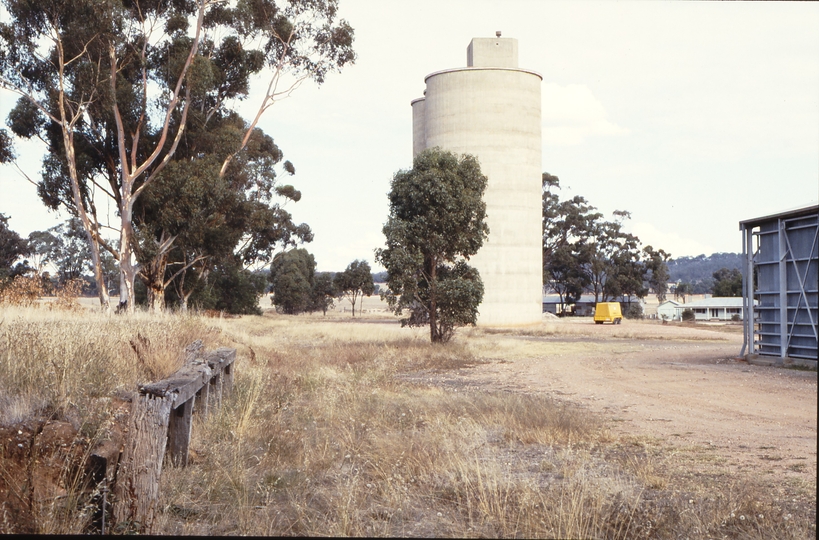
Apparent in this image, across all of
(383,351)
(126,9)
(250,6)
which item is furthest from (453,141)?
(383,351)

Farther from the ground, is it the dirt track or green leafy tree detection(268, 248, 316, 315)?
green leafy tree detection(268, 248, 316, 315)

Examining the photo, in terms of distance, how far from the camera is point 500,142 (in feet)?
173

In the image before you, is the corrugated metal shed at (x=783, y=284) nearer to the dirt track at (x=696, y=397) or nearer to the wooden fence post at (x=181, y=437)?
the dirt track at (x=696, y=397)

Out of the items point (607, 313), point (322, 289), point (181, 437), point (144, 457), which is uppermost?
point (322, 289)

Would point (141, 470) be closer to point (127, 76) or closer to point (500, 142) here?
point (127, 76)

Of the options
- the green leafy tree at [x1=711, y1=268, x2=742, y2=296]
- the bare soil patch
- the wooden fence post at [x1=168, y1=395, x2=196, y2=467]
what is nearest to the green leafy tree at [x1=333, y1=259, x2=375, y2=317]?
the green leafy tree at [x1=711, y1=268, x2=742, y2=296]

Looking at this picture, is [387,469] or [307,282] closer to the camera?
[387,469]

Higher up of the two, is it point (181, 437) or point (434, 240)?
point (434, 240)

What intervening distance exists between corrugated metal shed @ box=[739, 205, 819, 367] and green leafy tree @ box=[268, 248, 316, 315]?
202ft

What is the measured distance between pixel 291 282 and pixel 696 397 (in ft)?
227

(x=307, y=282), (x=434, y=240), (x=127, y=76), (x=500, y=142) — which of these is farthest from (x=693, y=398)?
(x=307, y=282)

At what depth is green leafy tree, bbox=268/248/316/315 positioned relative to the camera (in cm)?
8094

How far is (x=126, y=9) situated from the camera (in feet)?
94.9

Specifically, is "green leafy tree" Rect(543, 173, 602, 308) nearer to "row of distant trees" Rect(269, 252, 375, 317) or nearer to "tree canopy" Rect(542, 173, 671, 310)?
"tree canopy" Rect(542, 173, 671, 310)
